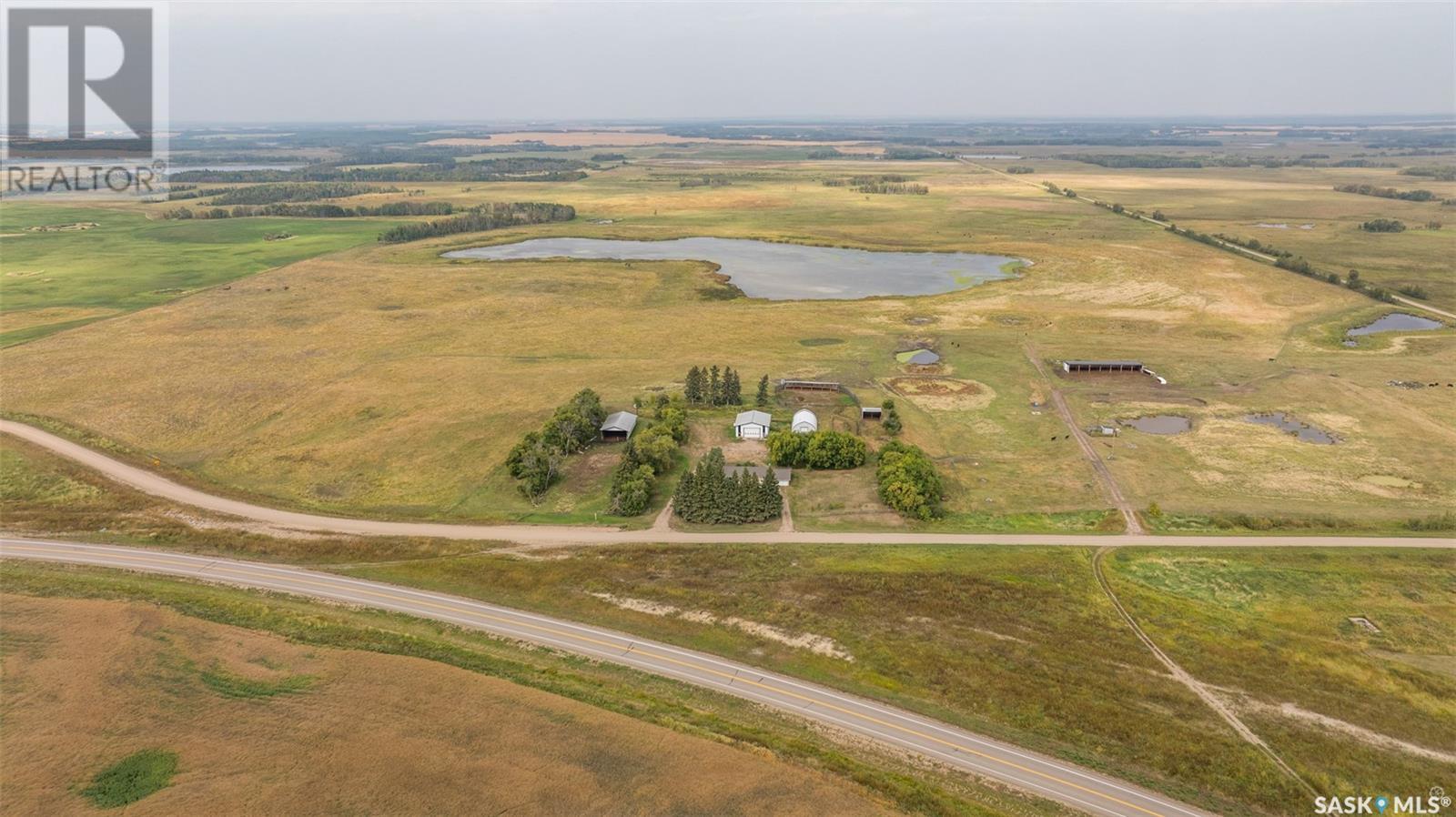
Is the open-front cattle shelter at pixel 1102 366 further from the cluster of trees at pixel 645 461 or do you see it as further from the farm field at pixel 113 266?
the farm field at pixel 113 266

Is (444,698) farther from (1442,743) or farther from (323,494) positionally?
(1442,743)

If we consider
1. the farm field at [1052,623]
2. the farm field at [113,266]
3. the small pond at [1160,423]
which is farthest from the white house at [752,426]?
the farm field at [113,266]

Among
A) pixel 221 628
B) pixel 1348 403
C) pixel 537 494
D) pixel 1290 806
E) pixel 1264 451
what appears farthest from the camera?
pixel 1348 403

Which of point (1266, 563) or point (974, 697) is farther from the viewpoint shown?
point (1266, 563)

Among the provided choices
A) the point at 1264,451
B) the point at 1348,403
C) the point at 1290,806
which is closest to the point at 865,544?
the point at 1290,806

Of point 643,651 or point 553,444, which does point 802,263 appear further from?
point 643,651

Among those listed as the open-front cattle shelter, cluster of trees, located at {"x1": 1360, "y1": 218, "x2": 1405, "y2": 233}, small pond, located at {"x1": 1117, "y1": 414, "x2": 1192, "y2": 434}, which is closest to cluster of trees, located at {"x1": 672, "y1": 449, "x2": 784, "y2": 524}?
small pond, located at {"x1": 1117, "y1": 414, "x2": 1192, "y2": 434}

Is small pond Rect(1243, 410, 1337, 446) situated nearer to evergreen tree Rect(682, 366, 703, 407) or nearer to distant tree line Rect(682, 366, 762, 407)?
distant tree line Rect(682, 366, 762, 407)
